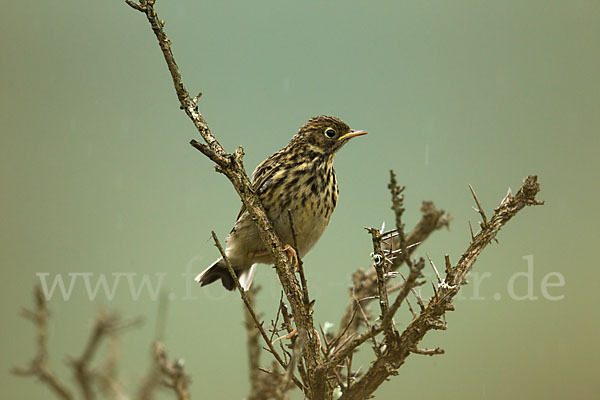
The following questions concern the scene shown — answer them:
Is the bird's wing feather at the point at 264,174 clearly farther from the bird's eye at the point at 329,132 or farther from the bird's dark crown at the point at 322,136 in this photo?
the bird's eye at the point at 329,132

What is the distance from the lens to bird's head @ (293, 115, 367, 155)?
2998 millimetres

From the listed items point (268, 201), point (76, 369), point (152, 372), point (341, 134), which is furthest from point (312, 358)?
point (341, 134)

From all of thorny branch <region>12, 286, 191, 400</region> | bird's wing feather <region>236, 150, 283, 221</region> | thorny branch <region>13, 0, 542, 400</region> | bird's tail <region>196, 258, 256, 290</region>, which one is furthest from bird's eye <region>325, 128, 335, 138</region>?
thorny branch <region>12, 286, 191, 400</region>

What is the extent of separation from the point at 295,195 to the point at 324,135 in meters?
0.42

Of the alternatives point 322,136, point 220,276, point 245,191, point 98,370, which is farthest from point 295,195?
point 98,370

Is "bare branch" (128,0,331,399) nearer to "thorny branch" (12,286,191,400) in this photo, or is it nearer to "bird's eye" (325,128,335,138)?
"thorny branch" (12,286,191,400)

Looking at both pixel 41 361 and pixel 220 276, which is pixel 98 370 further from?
pixel 220 276

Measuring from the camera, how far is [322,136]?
3008 millimetres


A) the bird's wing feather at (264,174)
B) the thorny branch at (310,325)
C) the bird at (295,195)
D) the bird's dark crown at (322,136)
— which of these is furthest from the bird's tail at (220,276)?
the thorny branch at (310,325)

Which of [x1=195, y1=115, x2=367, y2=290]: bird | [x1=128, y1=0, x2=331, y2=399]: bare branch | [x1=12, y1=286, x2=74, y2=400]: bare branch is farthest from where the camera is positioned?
[x1=195, y1=115, x2=367, y2=290]: bird

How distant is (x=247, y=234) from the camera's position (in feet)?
9.15

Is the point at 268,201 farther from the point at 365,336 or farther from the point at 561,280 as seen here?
the point at 561,280

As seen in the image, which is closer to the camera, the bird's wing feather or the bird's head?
the bird's wing feather

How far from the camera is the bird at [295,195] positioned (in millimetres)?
2748
